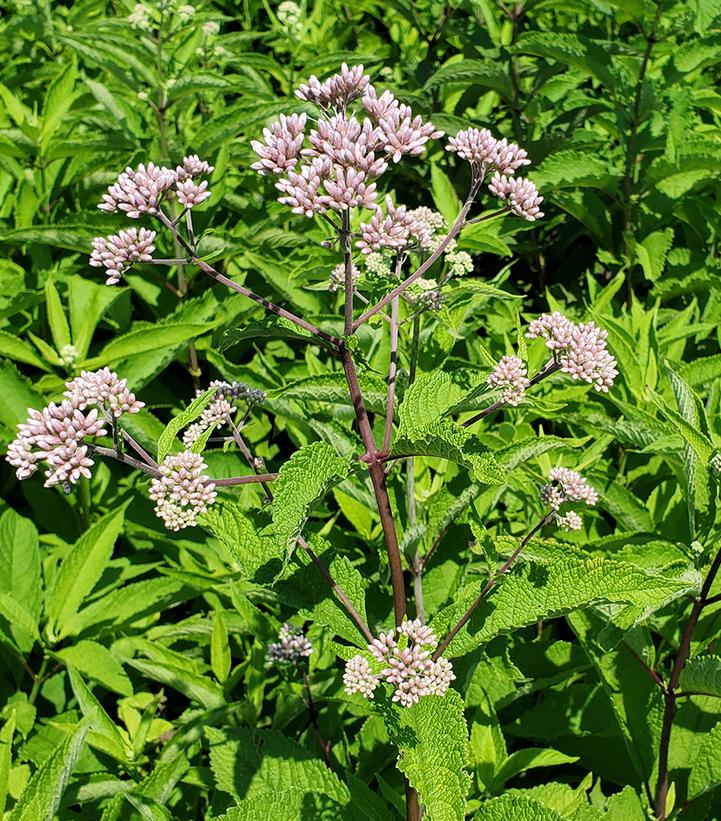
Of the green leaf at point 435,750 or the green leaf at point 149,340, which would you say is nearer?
the green leaf at point 435,750

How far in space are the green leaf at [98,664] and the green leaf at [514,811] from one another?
1241mm

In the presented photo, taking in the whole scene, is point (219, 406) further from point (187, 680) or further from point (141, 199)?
point (187, 680)

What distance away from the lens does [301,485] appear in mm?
1537

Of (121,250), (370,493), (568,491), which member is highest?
(121,250)

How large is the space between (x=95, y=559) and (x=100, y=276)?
5.50 ft

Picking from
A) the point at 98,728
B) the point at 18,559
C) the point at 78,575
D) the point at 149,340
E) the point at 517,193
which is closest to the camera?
the point at 517,193

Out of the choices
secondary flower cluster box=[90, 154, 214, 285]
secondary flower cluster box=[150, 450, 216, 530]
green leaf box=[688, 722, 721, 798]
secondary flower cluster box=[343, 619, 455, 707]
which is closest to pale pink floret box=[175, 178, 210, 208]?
secondary flower cluster box=[90, 154, 214, 285]

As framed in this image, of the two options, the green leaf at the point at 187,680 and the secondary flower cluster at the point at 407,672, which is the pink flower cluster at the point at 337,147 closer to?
the secondary flower cluster at the point at 407,672

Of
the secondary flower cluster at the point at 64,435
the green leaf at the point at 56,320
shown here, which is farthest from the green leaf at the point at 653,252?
the secondary flower cluster at the point at 64,435

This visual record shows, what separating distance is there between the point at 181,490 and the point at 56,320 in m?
1.74

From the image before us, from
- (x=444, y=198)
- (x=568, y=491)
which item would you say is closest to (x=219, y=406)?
(x=568, y=491)

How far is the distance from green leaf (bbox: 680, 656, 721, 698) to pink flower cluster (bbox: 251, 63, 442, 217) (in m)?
1.35

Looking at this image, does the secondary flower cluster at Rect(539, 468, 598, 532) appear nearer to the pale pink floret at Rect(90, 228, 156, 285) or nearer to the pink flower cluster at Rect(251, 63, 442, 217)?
the pink flower cluster at Rect(251, 63, 442, 217)

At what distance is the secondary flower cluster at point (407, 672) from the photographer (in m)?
1.63
